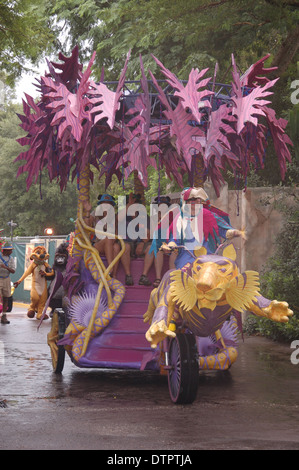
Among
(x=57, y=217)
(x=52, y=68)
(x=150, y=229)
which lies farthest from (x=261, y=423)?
(x=57, y=217)

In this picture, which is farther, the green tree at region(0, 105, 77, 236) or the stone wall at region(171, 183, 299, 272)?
the green tree at region(0, 105, 77, 236)

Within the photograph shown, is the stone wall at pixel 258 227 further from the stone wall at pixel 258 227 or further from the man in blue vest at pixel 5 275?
the man in blue vest at pixel 5 275

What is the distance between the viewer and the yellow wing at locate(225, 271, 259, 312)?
8.41m

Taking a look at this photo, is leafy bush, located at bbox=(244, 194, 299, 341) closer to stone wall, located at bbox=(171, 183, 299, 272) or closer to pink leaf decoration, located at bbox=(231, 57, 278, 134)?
stone wall, located at bbox=(171, 183, 299, 272)

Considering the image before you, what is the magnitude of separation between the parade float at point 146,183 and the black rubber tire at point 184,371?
11 millimetres

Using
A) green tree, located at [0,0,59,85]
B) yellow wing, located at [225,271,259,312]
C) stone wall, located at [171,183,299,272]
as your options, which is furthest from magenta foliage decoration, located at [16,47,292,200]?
stone wall, located at [171,183,299,272]

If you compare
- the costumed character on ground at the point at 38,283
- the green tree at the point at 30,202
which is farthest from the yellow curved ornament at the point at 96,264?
the green tree at the point at 30,202

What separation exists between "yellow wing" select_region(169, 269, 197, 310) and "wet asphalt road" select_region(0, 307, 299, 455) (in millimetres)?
1061

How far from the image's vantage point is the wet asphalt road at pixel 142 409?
21.9ft

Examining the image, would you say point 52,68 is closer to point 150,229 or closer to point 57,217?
point 150,229

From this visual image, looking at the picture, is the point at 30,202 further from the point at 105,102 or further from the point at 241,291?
the point at 241,291

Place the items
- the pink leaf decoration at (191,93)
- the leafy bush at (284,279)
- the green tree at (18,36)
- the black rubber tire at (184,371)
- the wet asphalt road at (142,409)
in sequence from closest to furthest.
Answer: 1. the wet asphalt road at (142,409)
2. the black rubber tire at (184,371)
3. the pink leaf decoration at (191,93)
4. the green tree at (18,36)
5. the leafy bush at (284,279)

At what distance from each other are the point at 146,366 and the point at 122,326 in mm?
707
